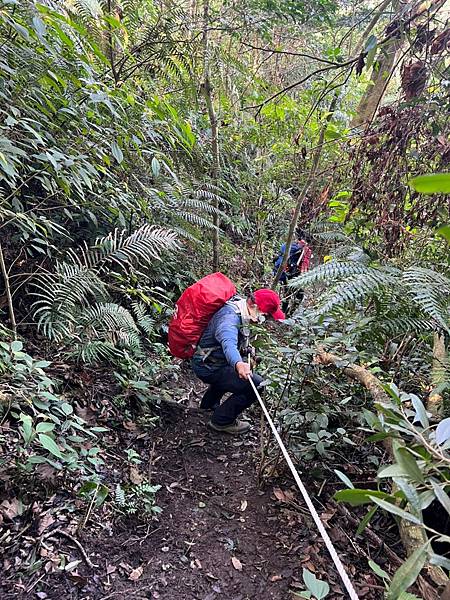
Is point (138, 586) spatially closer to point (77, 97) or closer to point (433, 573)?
point (433, 573)

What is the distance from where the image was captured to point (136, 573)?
2217 mm

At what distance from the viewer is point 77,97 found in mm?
3516

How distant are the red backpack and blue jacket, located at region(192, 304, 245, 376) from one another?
67 mm

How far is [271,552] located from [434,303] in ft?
6.16

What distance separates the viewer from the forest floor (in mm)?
2047

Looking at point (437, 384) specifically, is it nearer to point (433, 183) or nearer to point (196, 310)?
point (196, 310)

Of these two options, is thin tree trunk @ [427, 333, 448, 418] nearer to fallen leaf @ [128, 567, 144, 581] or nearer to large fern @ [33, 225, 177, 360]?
A: fallen leaf @ [128, 567, 144, 581]

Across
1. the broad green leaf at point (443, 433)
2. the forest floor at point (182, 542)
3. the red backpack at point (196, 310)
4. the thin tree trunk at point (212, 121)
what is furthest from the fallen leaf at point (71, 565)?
the thin tree trunk at point (212, 121)

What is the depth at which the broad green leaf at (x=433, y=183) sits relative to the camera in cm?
50

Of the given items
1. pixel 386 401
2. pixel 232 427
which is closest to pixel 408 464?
pixel 386 401

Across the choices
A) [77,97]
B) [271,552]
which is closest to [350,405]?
[271,552]

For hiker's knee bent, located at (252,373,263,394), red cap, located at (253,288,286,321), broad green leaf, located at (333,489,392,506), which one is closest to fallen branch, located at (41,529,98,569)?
broad green leaf, located at (333,489,392,506)

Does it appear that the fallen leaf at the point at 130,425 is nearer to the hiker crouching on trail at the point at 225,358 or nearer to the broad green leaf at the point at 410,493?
the hiker crouching on trail at the point at 225,358

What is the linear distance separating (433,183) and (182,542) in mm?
2607
